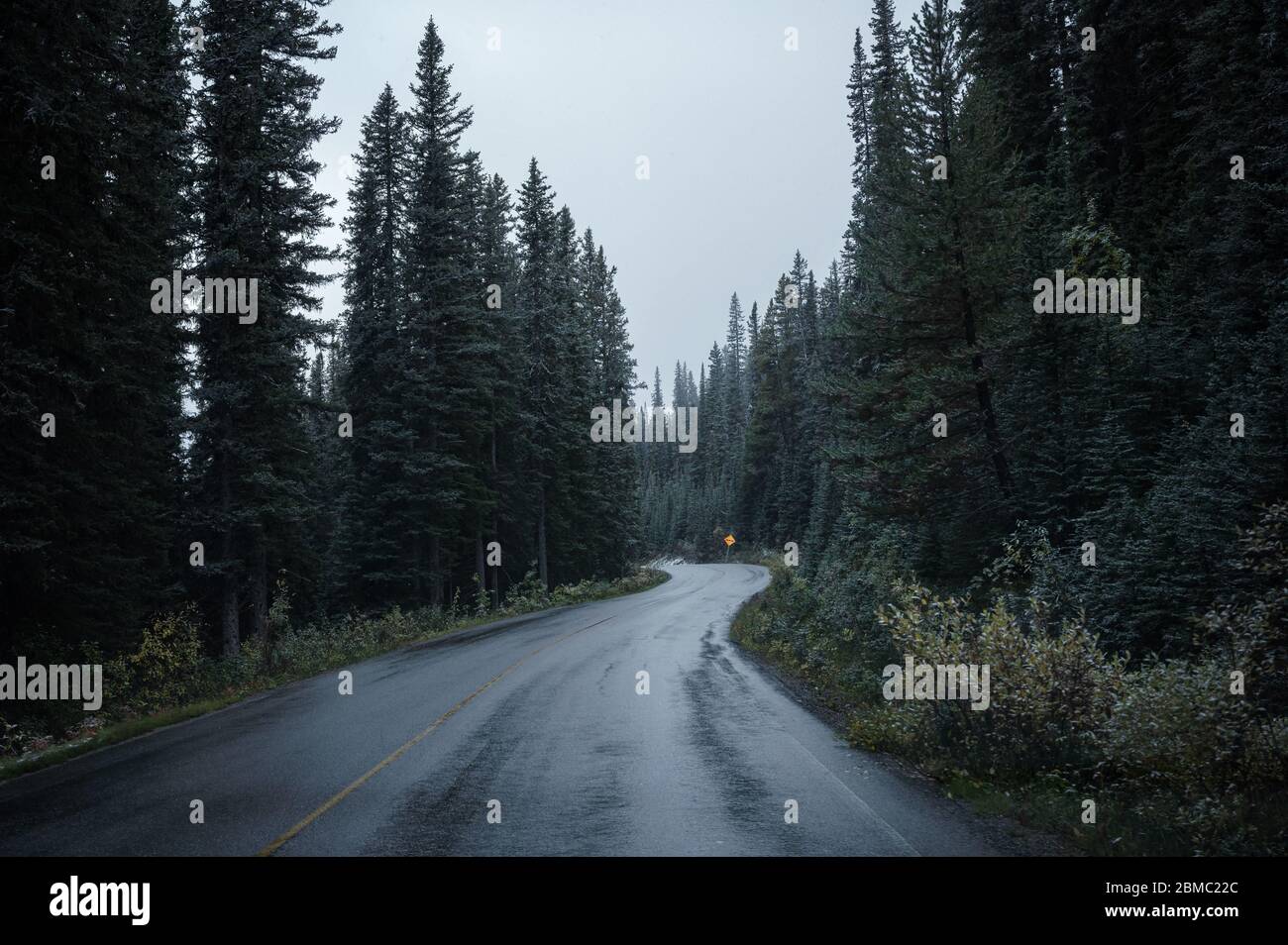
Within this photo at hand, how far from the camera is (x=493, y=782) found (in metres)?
8.30

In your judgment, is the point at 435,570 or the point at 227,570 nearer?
the point at 227,570

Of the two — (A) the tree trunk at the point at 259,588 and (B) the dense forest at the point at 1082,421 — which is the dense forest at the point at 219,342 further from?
(B) the dense forest at the point at 1082,421

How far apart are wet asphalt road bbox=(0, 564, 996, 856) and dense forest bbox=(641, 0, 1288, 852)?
1.56 m

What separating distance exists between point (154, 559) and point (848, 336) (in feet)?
60.6

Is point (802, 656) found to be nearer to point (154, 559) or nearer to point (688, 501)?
point (154, 559)

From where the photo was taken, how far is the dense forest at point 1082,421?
24.5 feet

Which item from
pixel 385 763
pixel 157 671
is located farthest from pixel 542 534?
pixel 385 763

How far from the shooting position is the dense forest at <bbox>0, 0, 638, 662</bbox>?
1306 centimetres

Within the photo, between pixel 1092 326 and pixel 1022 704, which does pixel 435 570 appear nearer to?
pixel 1092 326

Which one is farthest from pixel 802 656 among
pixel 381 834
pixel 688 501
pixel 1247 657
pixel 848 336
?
pixel 688 501

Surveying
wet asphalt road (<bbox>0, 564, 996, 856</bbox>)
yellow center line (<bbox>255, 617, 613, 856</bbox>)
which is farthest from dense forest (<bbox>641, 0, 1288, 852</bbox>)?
yellow center line (<bbox>255, 617, 613, 856</bbox>)

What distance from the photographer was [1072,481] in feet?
57.6

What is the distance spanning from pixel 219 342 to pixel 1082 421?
807 inches

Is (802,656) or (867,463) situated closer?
(802,656)
